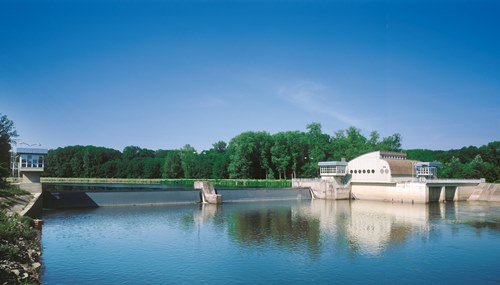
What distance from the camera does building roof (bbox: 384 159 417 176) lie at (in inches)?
2351

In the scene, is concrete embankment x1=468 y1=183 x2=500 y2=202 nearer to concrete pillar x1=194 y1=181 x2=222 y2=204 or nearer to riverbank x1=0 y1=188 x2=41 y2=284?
concrete pillar x1=194 y1=181 x2=222 y2=204

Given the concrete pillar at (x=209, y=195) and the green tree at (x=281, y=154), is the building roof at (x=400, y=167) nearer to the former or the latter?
the concrete pillar at (x=209, y=195)

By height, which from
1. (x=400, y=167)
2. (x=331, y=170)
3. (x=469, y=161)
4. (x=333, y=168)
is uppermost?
(x=469, y=161)

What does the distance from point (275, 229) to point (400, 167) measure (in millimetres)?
35470

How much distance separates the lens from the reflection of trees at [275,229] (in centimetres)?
2772

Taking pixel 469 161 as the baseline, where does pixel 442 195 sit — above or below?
below

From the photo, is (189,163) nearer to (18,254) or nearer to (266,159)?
(266,159)

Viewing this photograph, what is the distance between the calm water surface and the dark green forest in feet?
148

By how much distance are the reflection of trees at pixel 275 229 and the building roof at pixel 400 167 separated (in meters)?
23.4

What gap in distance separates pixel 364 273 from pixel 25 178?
37.3m

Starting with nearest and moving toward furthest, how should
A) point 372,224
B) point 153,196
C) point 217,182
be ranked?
point 372,224 < point 153,196 < point 217,182

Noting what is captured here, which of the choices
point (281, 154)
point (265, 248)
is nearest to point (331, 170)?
point (281, 154)

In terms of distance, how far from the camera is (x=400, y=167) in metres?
60.8

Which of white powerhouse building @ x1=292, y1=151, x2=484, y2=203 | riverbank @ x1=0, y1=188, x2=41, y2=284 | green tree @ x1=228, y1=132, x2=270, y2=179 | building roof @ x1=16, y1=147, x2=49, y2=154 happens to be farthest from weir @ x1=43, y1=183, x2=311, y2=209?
green tree @ x1=228, y1=132, x2=270, y2=179
